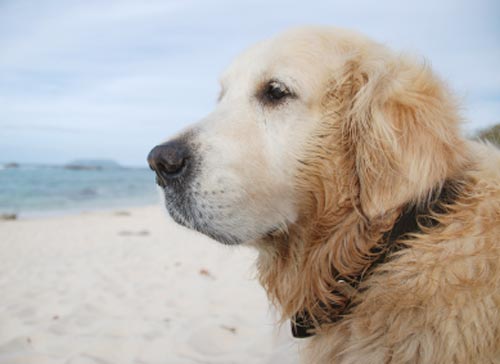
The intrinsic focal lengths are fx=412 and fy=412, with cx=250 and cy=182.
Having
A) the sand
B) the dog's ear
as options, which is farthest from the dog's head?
the sand

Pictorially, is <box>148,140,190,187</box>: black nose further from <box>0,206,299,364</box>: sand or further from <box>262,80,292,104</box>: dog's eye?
<box>262,80,292,104</box>: dog's eye

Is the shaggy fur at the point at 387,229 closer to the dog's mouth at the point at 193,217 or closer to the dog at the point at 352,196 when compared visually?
the dog at the point at 352,196

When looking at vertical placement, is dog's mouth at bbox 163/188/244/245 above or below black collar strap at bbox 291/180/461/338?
below

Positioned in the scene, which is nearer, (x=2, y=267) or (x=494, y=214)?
(x=494, y=214)

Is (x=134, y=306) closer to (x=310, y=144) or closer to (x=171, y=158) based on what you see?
(x=171, y=158)

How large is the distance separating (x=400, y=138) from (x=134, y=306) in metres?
4.02

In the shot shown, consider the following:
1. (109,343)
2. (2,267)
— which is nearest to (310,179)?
(109,343)

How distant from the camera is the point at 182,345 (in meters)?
3.76

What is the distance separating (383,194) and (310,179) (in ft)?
1.35

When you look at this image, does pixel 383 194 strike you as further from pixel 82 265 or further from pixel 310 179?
pixel 82 265

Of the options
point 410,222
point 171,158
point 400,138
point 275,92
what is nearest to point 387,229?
point 410,222

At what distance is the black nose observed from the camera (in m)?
2.12

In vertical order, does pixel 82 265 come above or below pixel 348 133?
below

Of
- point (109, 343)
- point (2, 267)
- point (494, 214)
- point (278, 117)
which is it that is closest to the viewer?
point (494, 214)
